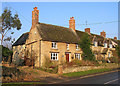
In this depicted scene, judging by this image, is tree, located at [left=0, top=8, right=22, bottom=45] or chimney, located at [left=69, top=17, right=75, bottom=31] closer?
tree, located at [left=0, top=8, right=22, bottom=45]

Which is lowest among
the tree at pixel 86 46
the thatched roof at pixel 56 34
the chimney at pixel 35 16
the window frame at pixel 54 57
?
the window frame at pixel 54 57

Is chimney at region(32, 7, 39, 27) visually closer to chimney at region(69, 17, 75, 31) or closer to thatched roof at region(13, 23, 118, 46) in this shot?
thatched roof at region(13, 23, 118, 46)

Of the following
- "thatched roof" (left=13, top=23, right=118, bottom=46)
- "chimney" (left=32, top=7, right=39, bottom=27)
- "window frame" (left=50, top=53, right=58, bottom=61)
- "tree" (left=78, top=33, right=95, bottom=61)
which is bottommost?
"window frame" (left=50, top=53, right=58, bottom=61)

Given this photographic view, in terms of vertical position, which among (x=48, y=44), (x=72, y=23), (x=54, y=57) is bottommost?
(x=54, y=57)

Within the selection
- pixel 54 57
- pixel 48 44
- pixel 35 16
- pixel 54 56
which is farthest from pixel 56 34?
pixel 35 16

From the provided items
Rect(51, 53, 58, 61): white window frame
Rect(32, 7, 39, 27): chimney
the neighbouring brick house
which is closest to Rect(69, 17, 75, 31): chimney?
the neighbouring brick house

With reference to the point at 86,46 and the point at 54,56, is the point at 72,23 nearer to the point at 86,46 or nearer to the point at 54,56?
the point at 86,46

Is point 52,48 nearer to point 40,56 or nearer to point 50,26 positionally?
point 40,56

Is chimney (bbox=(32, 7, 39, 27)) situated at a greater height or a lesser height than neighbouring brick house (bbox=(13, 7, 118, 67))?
greater

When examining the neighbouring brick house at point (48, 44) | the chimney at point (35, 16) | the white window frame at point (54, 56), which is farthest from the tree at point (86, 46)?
the chimney at point (35, 16)

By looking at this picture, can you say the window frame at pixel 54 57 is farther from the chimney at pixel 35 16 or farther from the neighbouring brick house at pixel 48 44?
the chimney at pixel 35 16

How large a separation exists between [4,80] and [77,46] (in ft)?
71.7

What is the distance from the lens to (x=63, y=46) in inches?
1156

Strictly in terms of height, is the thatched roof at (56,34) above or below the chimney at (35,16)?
below
